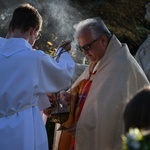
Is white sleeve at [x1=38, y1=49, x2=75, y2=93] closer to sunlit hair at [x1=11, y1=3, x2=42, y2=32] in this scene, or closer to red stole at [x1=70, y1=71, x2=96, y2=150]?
sunlit hair at [x1=11, y1=3, x2=42, y2=32]

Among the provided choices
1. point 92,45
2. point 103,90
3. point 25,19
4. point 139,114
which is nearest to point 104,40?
point 92,45

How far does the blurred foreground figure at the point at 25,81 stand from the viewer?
146 inches

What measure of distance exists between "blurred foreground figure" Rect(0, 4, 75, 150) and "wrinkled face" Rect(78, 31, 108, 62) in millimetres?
269

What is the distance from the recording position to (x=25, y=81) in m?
3.70

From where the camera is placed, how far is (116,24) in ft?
37.5

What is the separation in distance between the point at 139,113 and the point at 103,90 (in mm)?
2014

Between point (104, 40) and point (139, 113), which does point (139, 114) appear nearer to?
point (139, 113)

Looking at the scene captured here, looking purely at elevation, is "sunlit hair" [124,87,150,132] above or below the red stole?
above

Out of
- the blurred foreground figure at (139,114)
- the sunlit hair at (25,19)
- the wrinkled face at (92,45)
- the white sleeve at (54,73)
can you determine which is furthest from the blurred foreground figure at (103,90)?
the blurred foreground figure at (139,114)

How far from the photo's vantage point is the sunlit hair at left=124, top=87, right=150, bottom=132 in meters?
2.06

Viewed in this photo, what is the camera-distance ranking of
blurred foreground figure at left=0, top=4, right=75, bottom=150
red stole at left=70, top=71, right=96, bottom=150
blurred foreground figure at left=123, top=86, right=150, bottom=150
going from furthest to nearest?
red stole at left=70, top=71, right=96, bottom=150 → blurred foreground figure at left=0, top=4, right=75, bottom=150 → blurred foreground figure at left=123, top=86, right=150, bottom=150

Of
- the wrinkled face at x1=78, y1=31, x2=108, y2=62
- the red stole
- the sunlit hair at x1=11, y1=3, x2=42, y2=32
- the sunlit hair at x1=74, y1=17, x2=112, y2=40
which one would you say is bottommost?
the red stole

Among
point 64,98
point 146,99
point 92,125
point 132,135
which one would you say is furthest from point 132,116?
point 64,98

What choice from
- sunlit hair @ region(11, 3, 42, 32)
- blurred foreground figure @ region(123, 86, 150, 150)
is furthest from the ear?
blurred foreground figure @ region(123, 86, 150, 150)
